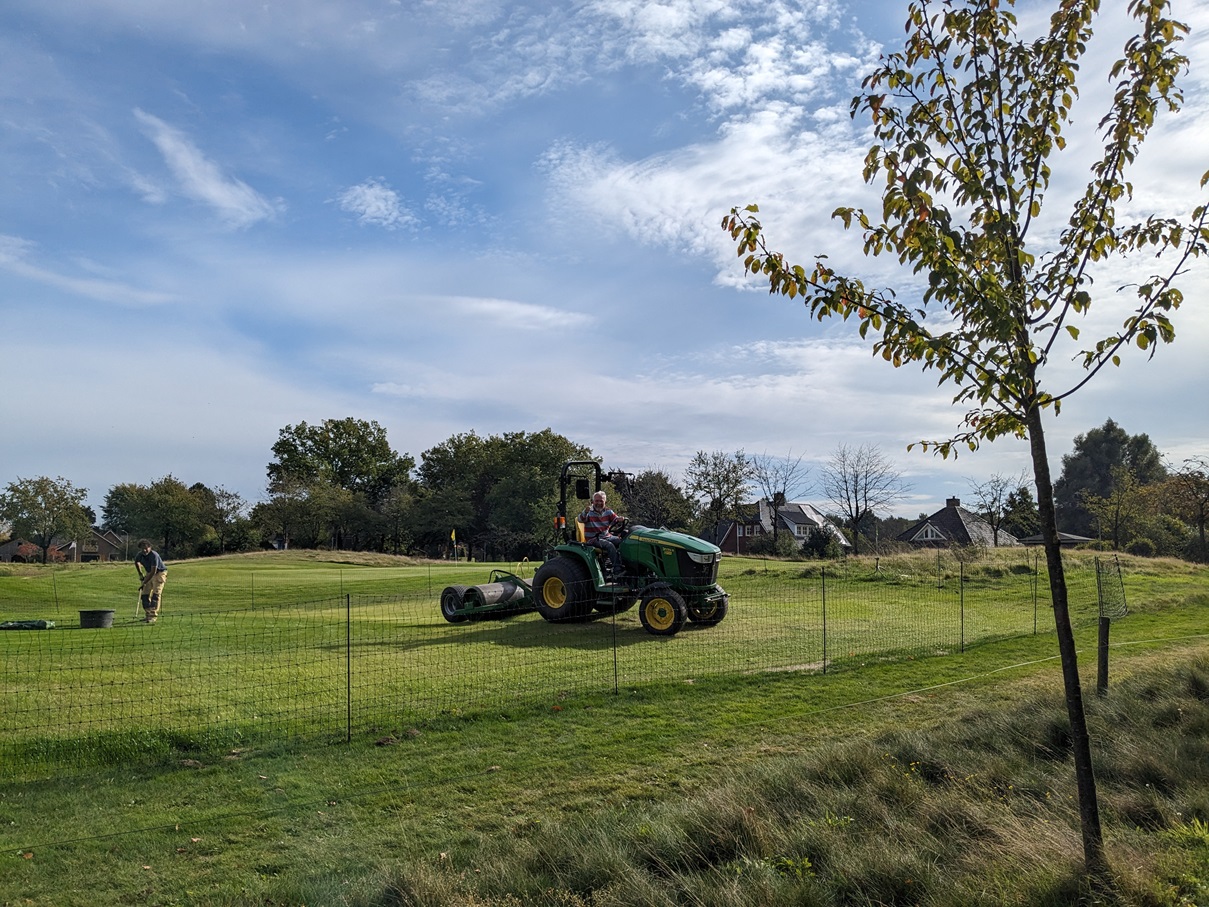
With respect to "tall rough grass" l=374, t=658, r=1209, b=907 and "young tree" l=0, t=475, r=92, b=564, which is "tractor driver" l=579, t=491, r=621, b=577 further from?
"young tree" l=0, t=475, r=92, b=564

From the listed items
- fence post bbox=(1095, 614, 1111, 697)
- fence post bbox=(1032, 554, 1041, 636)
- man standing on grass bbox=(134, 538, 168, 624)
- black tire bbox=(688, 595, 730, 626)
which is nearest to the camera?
fence post bbox=(1095, 614, 1111, 697)

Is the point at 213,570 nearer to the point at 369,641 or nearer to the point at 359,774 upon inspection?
the point at 369,641

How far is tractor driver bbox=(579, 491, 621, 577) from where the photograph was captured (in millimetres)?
14641

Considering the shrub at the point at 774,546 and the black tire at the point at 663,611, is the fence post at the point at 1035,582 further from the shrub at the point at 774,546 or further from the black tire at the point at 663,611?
the shrub at the point at 774,546

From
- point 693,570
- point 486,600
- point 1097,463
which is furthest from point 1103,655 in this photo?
point 1097,463

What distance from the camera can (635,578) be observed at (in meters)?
15.0

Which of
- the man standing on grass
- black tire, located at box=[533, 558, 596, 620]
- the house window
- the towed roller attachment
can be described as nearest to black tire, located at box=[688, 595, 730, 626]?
black tire, located at box=[533, 558, 596, 620]

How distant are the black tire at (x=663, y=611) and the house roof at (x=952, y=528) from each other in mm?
58176

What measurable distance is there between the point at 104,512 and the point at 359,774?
340ft

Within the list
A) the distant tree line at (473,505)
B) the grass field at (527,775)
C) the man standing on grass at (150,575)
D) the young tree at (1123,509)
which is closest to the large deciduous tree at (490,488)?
the distant tree line at (473,505)

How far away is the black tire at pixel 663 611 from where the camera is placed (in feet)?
44.8

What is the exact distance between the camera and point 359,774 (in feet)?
21.7

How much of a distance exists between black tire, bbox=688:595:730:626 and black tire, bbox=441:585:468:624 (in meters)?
4.17

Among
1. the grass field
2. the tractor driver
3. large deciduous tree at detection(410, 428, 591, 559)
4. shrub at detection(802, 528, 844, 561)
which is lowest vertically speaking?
the grass field
